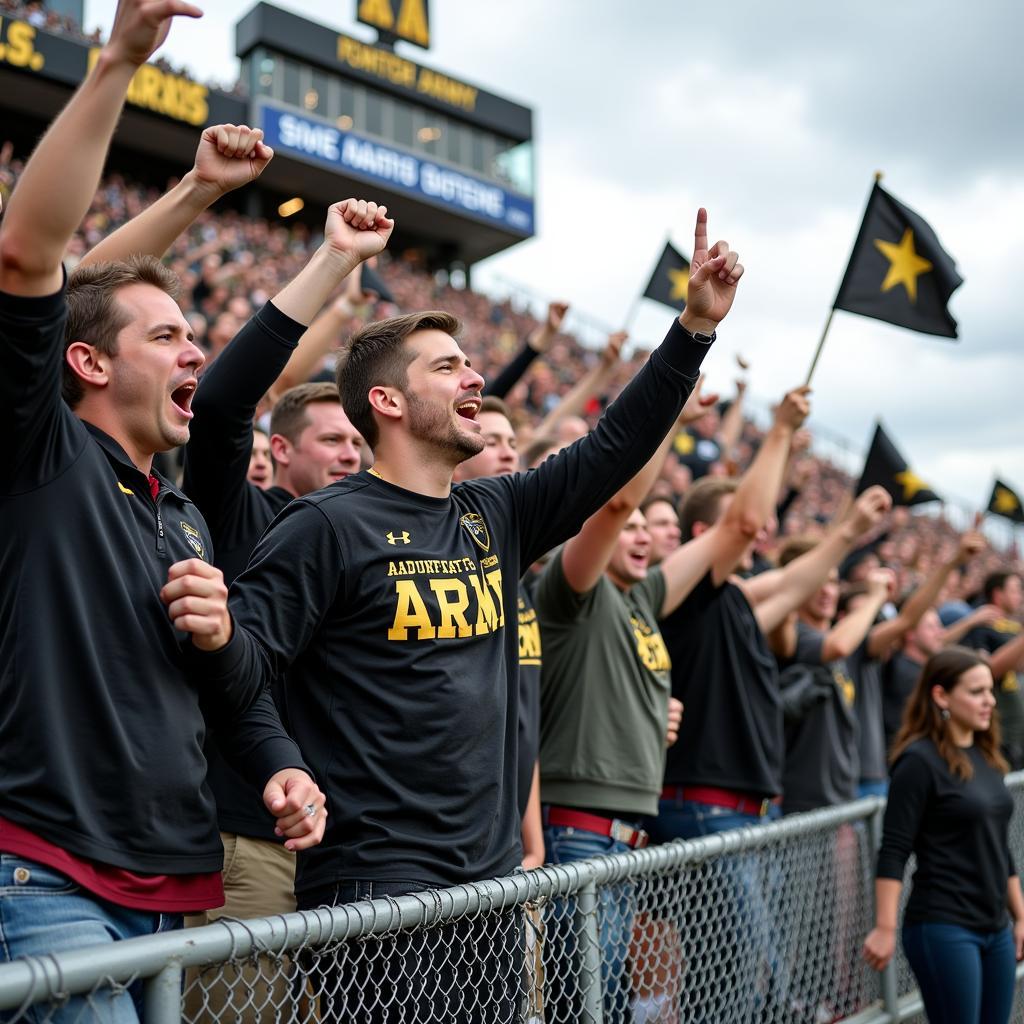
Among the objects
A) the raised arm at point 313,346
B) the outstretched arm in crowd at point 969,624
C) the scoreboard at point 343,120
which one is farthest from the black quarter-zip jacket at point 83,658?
the scoreboard at point 343,120

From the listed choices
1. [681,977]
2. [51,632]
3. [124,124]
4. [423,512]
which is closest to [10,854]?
[51,632]

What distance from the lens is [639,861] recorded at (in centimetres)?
283

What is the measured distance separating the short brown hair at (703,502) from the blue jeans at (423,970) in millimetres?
2994

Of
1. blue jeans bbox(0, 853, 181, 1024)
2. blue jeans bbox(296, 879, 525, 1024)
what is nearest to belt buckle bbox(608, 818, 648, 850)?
blue jeans bbox(296, 879, 525, 1024)

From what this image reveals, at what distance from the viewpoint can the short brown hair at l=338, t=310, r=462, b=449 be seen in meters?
2.98

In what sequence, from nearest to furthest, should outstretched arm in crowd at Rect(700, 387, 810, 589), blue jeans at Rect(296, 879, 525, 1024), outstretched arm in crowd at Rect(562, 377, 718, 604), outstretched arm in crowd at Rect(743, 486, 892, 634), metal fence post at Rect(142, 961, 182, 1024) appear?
1. metal fence post at Rect(142, 961, 182, 1024)
2. blue jeans at Rect(296, 879, 525, 1024)
3. outstretched arm in crowd at Rect(562, 377, 718, 604)
4. outstretched arm in crowd at Rect(700, 387, 810, 589)
5. outstretched arm in crowd at Rect(743, 486, 892, 634)

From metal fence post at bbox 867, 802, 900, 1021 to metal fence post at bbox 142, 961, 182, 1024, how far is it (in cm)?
309

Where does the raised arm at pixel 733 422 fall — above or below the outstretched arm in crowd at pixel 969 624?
above

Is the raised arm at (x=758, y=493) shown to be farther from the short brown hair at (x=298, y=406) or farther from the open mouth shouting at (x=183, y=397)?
the open mouth shouting at (x=183, y=397)

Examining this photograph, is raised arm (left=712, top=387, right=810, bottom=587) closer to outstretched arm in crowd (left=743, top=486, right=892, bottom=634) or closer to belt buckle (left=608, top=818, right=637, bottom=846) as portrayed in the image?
outstretched arm in crowd (left=743, top=486, right=892, bottom=634)

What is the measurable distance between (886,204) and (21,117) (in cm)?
2620

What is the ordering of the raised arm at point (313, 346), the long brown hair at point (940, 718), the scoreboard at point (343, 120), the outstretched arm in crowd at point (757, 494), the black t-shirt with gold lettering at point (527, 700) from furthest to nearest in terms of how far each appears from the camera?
1. the scoreboard at point (343, 120)
2. the long brown hair at point (940, 718)
3. the outstretched arm in crowd at point (757, 494)
4. the raised arm at point (313, 346)
5. the black t-shirt with gold lettering at point (527, 700)

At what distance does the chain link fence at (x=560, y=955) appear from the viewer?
1.81 m

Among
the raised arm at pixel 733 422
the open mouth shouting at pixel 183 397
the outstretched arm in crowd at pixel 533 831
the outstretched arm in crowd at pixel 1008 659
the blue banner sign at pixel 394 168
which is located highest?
the blue banner sign at pixel 394 168
